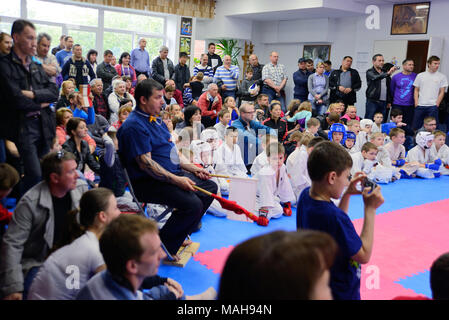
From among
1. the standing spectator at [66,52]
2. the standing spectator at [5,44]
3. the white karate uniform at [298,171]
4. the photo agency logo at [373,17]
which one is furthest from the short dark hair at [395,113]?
the standing spectator at [5,44]

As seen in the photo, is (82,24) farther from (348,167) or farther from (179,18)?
(348,167)

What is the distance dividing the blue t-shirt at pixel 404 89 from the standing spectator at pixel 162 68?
5183 mm

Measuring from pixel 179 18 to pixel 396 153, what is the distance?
8436 mm

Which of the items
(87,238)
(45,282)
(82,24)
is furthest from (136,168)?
(82,24)

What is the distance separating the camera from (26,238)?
236 cm

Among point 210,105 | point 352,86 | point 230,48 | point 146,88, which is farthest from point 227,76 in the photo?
point 146,88

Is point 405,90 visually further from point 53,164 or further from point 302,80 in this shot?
point 53,164

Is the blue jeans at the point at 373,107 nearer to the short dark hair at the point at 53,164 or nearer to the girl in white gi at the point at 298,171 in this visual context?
the girl in white gi at the point at 298,171

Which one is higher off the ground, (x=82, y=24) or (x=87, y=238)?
(x=82, y=24)

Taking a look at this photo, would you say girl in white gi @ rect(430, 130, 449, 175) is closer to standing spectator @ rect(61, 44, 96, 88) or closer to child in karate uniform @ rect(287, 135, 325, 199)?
child in karate uniform @ rect(287, 135, 325, 199)

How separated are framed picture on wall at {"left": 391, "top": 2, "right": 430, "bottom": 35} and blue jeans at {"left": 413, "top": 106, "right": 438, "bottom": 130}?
7.73 ft

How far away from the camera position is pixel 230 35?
13453 mm

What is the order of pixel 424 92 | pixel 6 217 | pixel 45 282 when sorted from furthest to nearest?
pixel 424 92
pixel 6 217
pixel 45 282

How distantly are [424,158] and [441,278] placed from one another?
669cm
